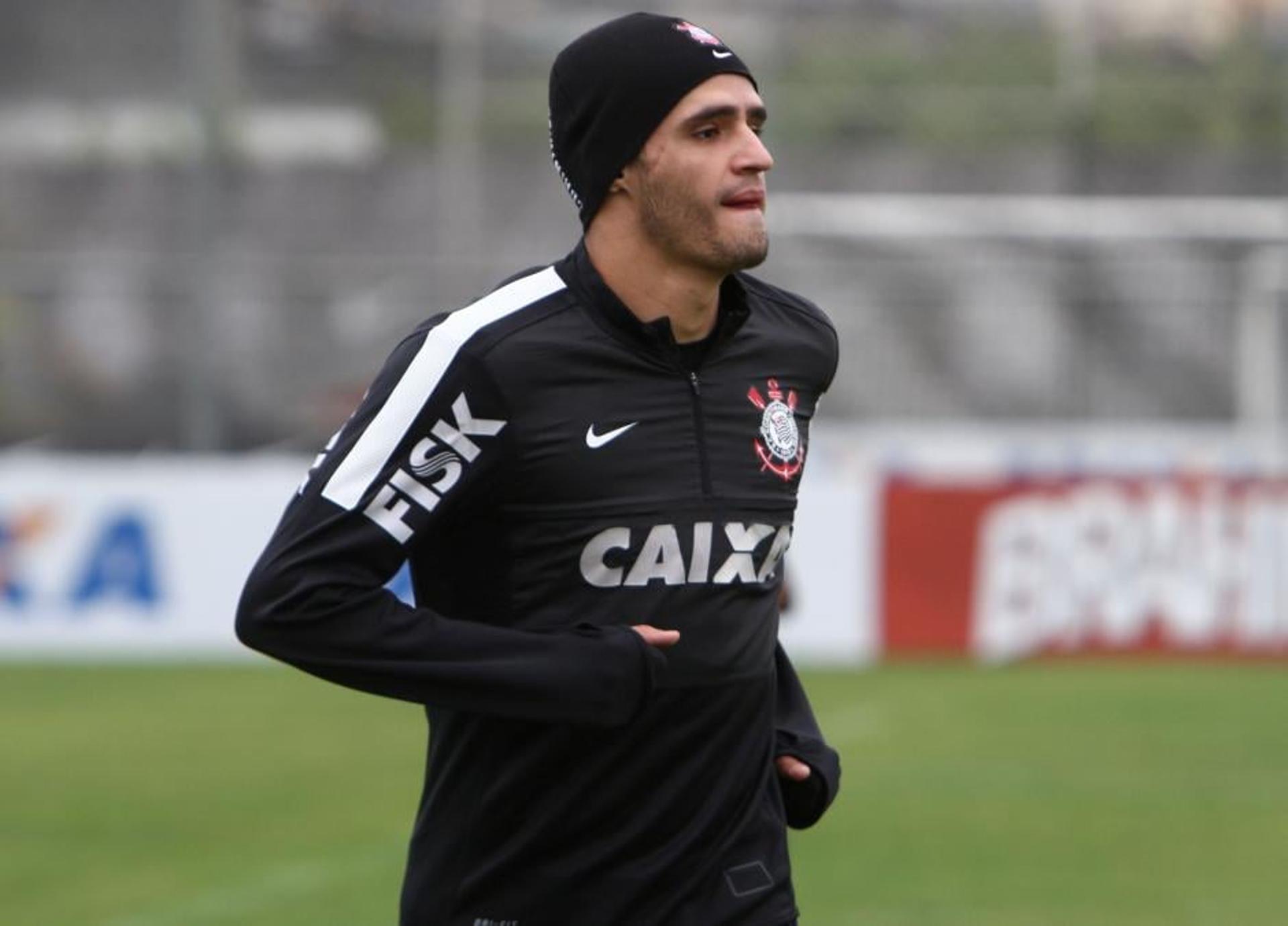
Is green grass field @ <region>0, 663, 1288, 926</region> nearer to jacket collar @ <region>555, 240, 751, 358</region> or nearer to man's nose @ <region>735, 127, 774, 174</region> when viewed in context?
jacket collar @ <region>555, 240, 751, 358</region>

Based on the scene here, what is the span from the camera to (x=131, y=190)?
85.7ft

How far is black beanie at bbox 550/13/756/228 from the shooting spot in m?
4.00

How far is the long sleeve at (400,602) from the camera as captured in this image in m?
3.72

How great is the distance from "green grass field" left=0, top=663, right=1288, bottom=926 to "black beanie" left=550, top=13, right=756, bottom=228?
16.2 ft

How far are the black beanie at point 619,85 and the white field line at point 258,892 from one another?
519 cm

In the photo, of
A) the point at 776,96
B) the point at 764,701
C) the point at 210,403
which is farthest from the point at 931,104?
the point at 764,701

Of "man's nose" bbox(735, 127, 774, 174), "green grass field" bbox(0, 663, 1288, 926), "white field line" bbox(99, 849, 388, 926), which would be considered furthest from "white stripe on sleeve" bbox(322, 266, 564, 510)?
"white field line" bbox(99, 849, 388, 926)

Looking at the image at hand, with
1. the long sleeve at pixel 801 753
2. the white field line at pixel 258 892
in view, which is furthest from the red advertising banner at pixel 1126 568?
the long sleeve at pixel 801 753

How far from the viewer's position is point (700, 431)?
403 cm

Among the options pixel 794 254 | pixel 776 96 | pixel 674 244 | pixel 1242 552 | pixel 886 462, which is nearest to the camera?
pixel 674 244

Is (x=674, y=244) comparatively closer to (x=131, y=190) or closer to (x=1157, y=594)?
(x=1157, y=594)

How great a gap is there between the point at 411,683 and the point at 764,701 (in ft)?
2.09

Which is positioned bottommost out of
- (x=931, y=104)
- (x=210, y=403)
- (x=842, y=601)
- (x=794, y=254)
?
(x=842, y=601)

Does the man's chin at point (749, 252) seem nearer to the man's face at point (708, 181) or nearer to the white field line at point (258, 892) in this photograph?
the man's face at point (708, 181)
